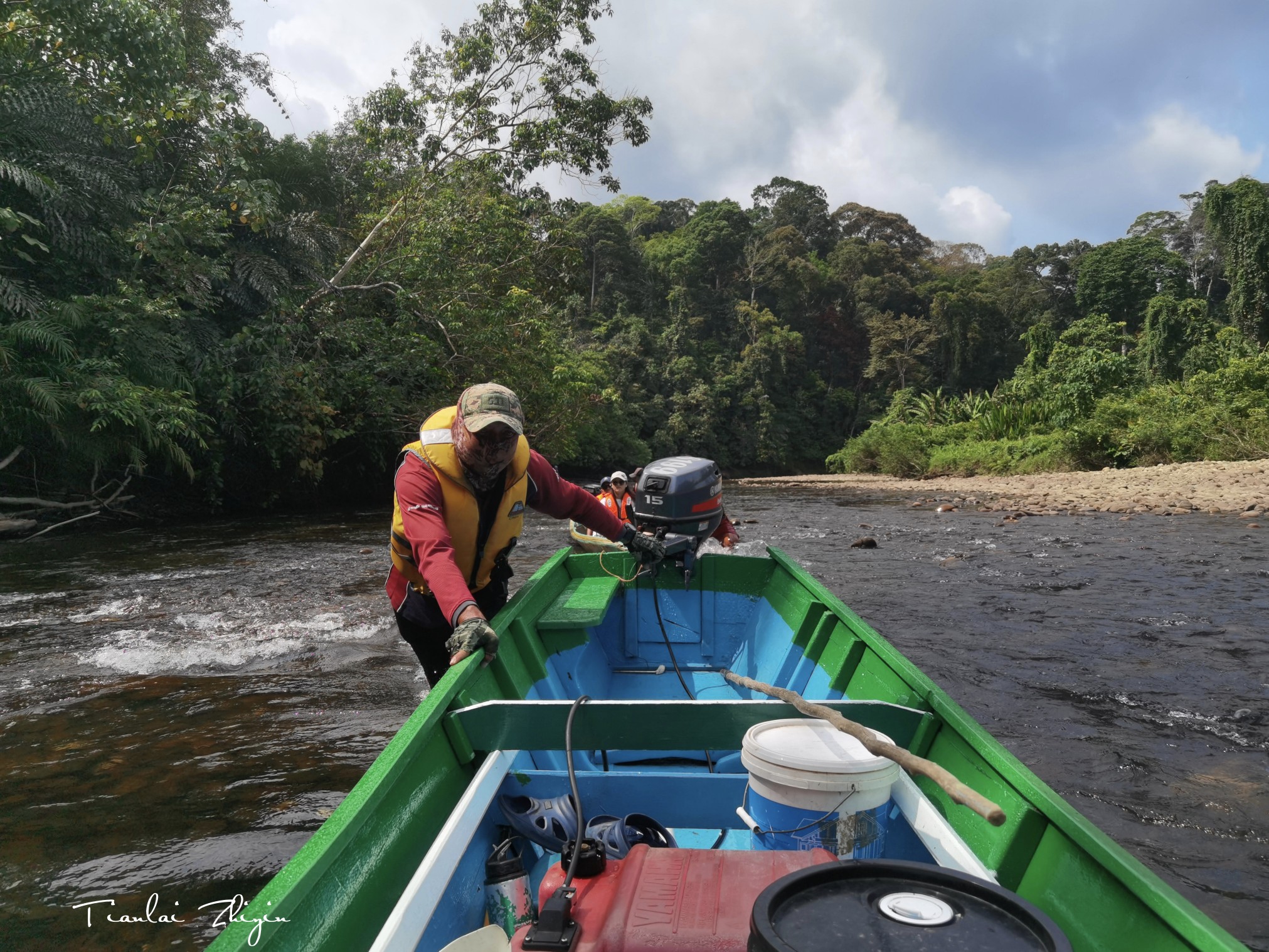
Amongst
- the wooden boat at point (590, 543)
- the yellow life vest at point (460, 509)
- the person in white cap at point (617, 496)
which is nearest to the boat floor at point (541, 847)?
the yellow life vest at point (460, 509)

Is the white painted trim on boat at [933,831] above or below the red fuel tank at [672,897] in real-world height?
below

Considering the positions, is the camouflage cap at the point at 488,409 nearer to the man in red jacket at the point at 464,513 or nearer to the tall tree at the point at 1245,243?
the man in red jacket at the point at 464,513

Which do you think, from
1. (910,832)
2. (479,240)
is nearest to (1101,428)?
(479,240)

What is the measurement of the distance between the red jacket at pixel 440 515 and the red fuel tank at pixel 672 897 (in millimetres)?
1118

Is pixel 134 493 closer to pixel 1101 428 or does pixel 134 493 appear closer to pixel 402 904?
pixel 402 904

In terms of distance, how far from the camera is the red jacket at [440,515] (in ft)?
8.18

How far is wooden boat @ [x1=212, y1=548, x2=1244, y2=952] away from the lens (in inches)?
53.2

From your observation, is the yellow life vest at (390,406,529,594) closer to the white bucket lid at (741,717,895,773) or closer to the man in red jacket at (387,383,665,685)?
the man in red jacket at (387,383,665,685)

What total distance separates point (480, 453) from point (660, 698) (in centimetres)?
202

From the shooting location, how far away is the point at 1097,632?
6379 millimetres

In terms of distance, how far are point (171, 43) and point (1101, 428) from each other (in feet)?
65.1

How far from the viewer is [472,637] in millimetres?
2395

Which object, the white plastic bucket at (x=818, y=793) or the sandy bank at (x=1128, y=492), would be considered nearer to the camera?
the white plastic bucket at (x=818, y=793)

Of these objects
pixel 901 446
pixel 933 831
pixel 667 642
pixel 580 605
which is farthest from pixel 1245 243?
pixel 933 831
